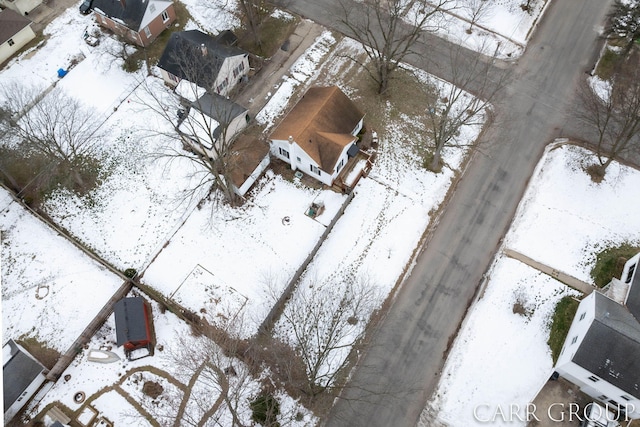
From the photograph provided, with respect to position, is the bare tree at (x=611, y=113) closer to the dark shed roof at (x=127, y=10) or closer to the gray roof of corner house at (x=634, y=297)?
the gray roof of corner house at (x=634, y=297)

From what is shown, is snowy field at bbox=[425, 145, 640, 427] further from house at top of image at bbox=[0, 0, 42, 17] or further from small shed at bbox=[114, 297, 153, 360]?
house at top of image at bbox=[0, 0, 42, 17]

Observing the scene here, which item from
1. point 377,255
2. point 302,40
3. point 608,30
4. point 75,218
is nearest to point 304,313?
point 377,255

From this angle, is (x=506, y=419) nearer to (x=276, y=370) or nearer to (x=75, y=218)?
(x=276, y=370)

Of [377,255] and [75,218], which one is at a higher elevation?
[377,255]

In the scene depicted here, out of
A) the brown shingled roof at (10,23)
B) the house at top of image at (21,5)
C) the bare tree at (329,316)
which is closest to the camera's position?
the bare tree at (329,316)

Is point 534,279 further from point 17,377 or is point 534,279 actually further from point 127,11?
point 127,11

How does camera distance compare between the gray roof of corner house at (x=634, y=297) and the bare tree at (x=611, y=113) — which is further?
the bare tree at (x=611, y=113)

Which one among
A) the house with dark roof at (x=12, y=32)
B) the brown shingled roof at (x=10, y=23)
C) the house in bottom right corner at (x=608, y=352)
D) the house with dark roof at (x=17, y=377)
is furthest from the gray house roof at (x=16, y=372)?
the house in bottom right corner at (x=608, y=352)
